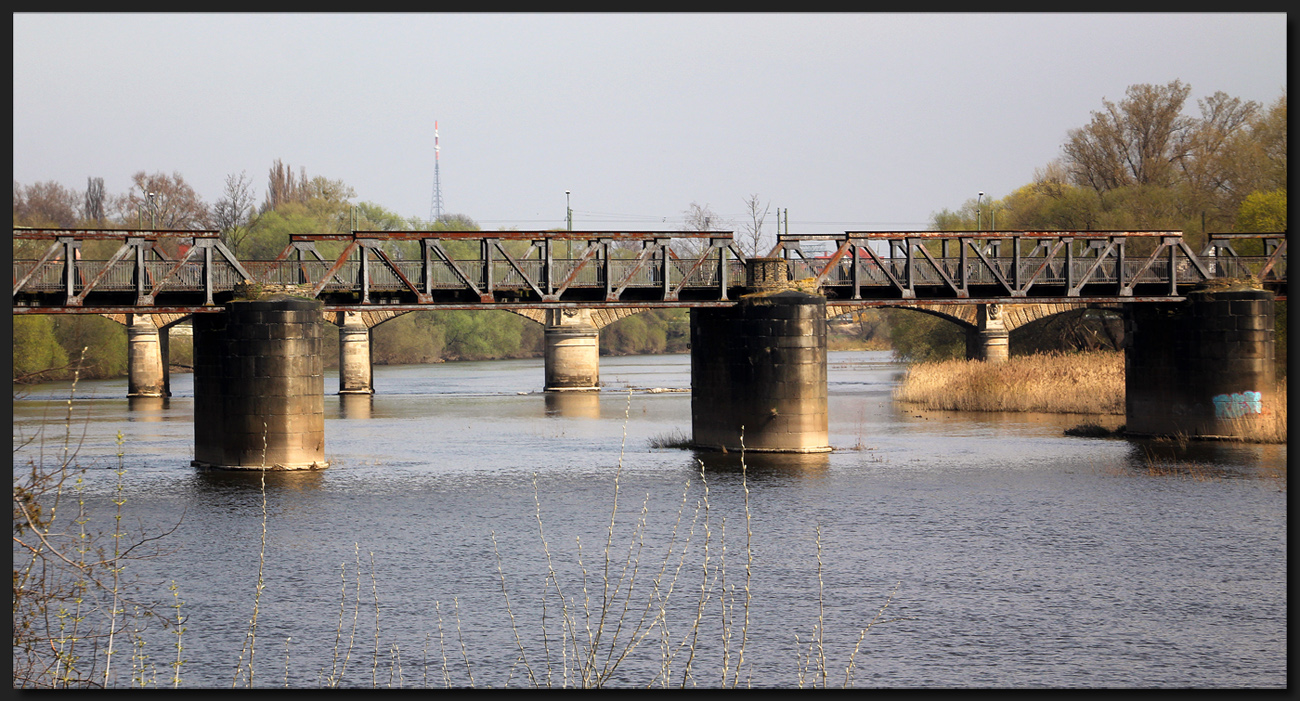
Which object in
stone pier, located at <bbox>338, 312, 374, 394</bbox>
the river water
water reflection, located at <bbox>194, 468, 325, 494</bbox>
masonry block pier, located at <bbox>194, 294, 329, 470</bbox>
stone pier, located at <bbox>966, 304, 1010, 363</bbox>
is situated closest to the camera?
the river water

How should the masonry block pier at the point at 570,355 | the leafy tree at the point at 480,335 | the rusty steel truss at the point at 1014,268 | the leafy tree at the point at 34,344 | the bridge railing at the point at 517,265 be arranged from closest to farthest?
the bridge railing at the point at 517,265
the rusty steel truss at the point at 1014,268
the leafy tree at the point at 34,344
the masonry block pier at the point at 570,355
the leafy tree at the point at 480,335

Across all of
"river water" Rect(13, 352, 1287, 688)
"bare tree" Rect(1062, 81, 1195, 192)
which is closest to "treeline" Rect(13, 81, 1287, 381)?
"bare tree" Rect(1062, 81, 1195, 192)

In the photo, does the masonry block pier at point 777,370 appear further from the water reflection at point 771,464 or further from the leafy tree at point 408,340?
the leafy tree at point 408,340

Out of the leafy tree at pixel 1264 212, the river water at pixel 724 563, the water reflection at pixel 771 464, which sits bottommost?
the river water at pixel 724 563

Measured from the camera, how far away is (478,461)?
3788 cm

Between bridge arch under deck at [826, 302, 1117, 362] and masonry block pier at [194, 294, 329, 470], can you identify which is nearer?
masonry block pier at [194, 294, 329, 470]

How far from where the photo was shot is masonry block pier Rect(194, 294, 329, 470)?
32.3m

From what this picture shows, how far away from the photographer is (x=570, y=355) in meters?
74.2

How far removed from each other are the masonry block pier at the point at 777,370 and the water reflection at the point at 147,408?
93.3ft

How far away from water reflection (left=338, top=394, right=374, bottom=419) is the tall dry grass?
2455 cm

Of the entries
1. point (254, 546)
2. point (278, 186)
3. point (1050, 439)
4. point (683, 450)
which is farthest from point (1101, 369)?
point (278, 186)

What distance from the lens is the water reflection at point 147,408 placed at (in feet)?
181

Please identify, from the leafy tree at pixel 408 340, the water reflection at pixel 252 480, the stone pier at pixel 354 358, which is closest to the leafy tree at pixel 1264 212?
the water reflection at pixel 252 480

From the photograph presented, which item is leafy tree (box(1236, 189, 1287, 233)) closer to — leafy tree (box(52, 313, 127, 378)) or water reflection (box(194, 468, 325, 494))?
water reflection (box(194, 468, 325, 494))
